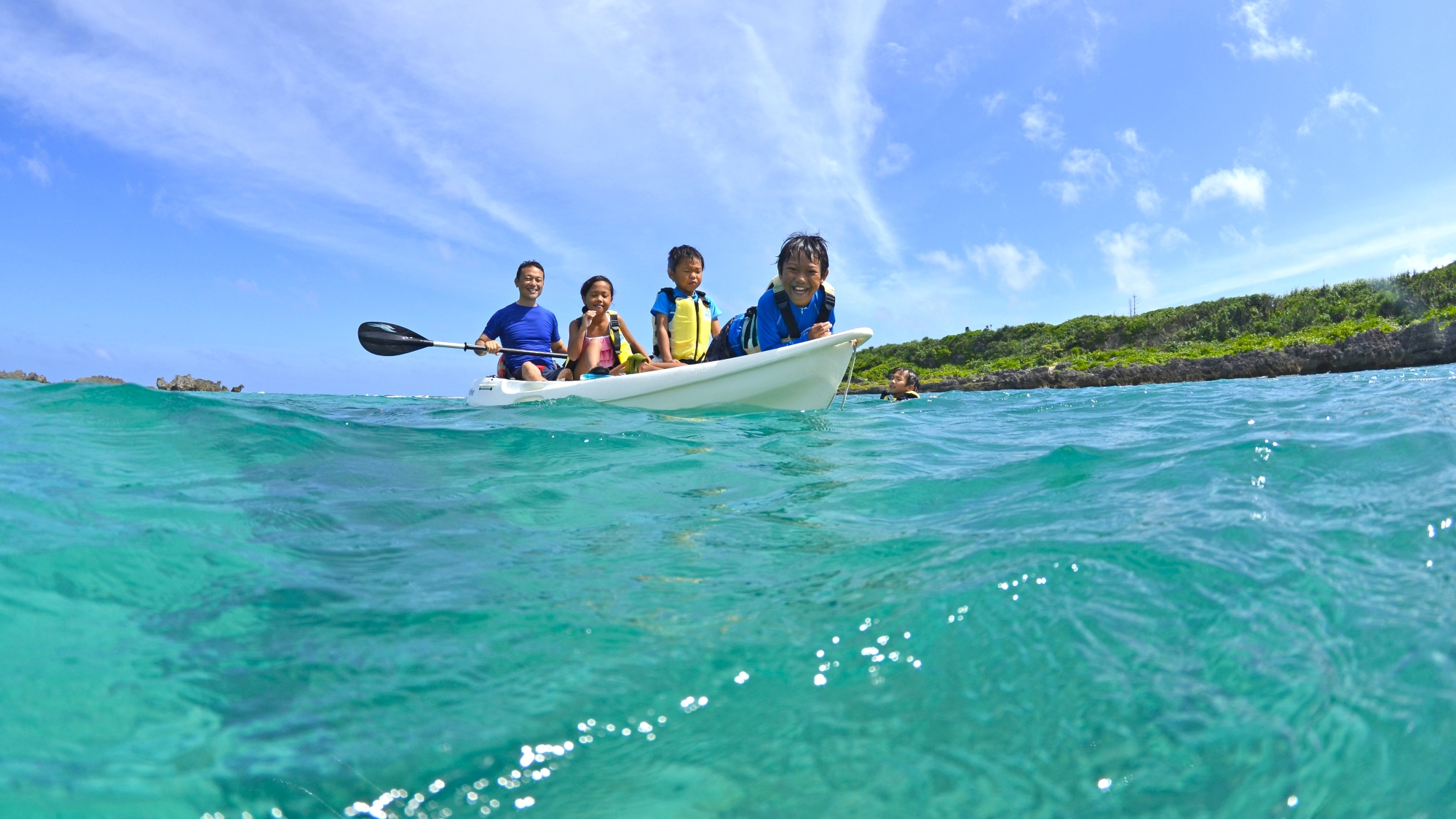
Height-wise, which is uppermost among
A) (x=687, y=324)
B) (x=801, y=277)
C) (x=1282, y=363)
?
(x=801, y=277)

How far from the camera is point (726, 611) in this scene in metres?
1.91

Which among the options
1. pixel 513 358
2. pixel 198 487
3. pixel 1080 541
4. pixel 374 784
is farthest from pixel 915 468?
pixel 513 358

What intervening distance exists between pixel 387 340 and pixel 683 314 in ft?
14.2

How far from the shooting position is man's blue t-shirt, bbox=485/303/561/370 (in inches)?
367

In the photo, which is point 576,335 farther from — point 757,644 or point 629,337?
point 757,644

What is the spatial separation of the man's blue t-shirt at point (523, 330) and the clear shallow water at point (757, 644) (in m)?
5.98

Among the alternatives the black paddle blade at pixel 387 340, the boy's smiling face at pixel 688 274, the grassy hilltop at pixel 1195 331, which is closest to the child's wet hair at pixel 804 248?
the boy's smiling face at pixel 688 274

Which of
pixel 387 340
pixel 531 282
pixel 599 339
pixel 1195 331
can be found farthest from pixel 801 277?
pixel 1195 331

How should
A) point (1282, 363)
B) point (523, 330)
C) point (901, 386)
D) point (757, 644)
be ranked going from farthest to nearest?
1. point (1282, 363)
2. point (901, 386)
3. point (523, 330)
4. point (757, 644)

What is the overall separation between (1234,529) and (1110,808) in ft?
4.69

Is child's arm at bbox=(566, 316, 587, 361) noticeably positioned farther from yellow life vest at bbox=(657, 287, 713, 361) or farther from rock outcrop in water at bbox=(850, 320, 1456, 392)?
rock outcrop in water at bbox=(850, 320, 1456, 392)

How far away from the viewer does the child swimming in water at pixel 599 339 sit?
8.41m

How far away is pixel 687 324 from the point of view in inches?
324

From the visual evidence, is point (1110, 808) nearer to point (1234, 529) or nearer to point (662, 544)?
point (1234, 529)
